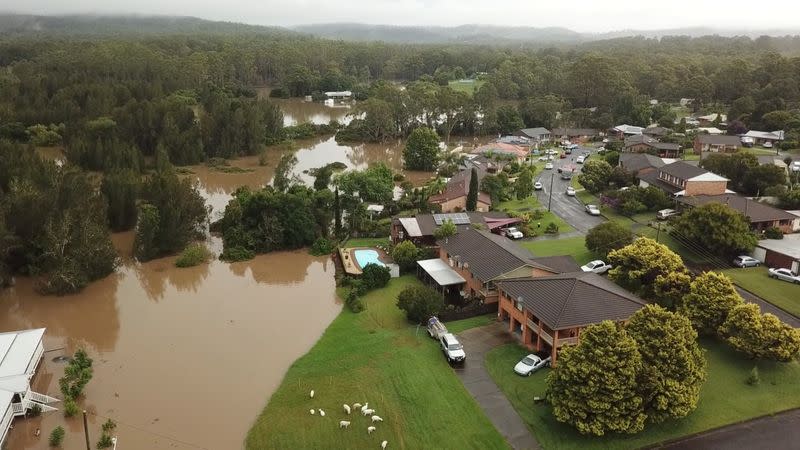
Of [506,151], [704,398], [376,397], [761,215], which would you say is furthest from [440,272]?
[506,151]

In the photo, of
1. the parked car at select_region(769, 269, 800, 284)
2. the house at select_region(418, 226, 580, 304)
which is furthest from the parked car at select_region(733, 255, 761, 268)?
the house at select_region(418, 226, 580, 304)

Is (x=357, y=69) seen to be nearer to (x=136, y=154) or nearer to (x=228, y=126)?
(x=228, y=126)

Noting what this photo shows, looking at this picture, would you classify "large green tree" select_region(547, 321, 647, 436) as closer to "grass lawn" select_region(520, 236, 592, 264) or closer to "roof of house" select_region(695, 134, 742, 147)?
"grass lawn" select_region(520, 236, 592, 264)

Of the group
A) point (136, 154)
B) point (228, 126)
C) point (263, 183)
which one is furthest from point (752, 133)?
point (136, 154)

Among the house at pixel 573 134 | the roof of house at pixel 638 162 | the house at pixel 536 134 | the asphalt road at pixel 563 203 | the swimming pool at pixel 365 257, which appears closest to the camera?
the swimming pool at pixel 365 257

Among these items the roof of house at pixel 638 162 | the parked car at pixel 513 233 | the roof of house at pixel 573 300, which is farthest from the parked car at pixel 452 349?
the roof of house at pixel 638 162

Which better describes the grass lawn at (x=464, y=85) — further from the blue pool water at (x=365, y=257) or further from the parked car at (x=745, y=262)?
the parked car at (x=745, y=262)

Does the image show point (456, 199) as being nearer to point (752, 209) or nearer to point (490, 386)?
point (752, 209)
